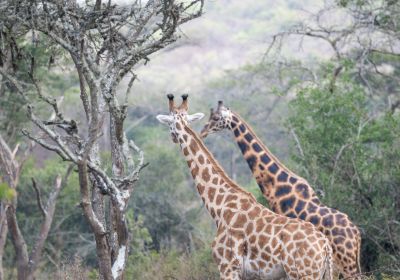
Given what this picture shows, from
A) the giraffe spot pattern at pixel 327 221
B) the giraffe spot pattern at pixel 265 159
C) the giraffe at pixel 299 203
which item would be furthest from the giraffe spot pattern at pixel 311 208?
the giraffe spot pattern at pixel 265 159

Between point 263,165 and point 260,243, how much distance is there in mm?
2055

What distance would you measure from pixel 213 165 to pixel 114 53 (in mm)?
1347

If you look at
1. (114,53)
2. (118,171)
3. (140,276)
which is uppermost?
(114,53)

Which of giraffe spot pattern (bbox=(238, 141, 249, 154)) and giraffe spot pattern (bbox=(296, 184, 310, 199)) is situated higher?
giraffe spot pattern (bbox=(238, 141, 249, 154))

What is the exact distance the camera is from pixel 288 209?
905cm

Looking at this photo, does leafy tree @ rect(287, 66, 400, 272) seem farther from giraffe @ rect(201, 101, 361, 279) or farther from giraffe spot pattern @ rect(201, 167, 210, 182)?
giraffe spot pattern @ rect(201, 167, 210, 182)

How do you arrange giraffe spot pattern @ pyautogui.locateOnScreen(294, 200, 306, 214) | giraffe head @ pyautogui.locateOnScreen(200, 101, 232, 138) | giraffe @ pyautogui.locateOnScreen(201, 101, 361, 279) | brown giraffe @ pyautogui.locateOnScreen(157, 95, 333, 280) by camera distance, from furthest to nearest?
1. giraffe head @ pyautogui.locateOnScreen(200, 101, 232, 138)
2. giraffe spot pattern @ pyautogui.locateOnScreen(294, 200, 306, 214)
3. giraffe @ pyautogui.locateOnScreen(201, 101, 361, 279)
4. brown giraffe @ pyautogui.locateOnScreen(157, 95, 333, 280)

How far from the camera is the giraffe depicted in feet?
28.7

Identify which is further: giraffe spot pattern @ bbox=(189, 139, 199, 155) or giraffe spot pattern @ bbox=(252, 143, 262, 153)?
giraffe spot pattern @ bbox=(252, 143, 262, 153)

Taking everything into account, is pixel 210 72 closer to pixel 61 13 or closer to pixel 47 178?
pixel 47 178

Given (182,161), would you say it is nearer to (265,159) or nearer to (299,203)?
(265,159)

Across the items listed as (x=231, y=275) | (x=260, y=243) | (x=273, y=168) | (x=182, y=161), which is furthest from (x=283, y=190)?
(x=182, y=161)

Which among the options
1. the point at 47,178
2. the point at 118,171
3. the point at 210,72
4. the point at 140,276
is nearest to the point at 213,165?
the point at 118,171

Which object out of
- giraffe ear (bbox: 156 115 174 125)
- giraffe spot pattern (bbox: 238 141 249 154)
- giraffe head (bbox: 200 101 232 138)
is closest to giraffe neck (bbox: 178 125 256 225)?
giraffe ear (bbox: 156 115 174 125)
